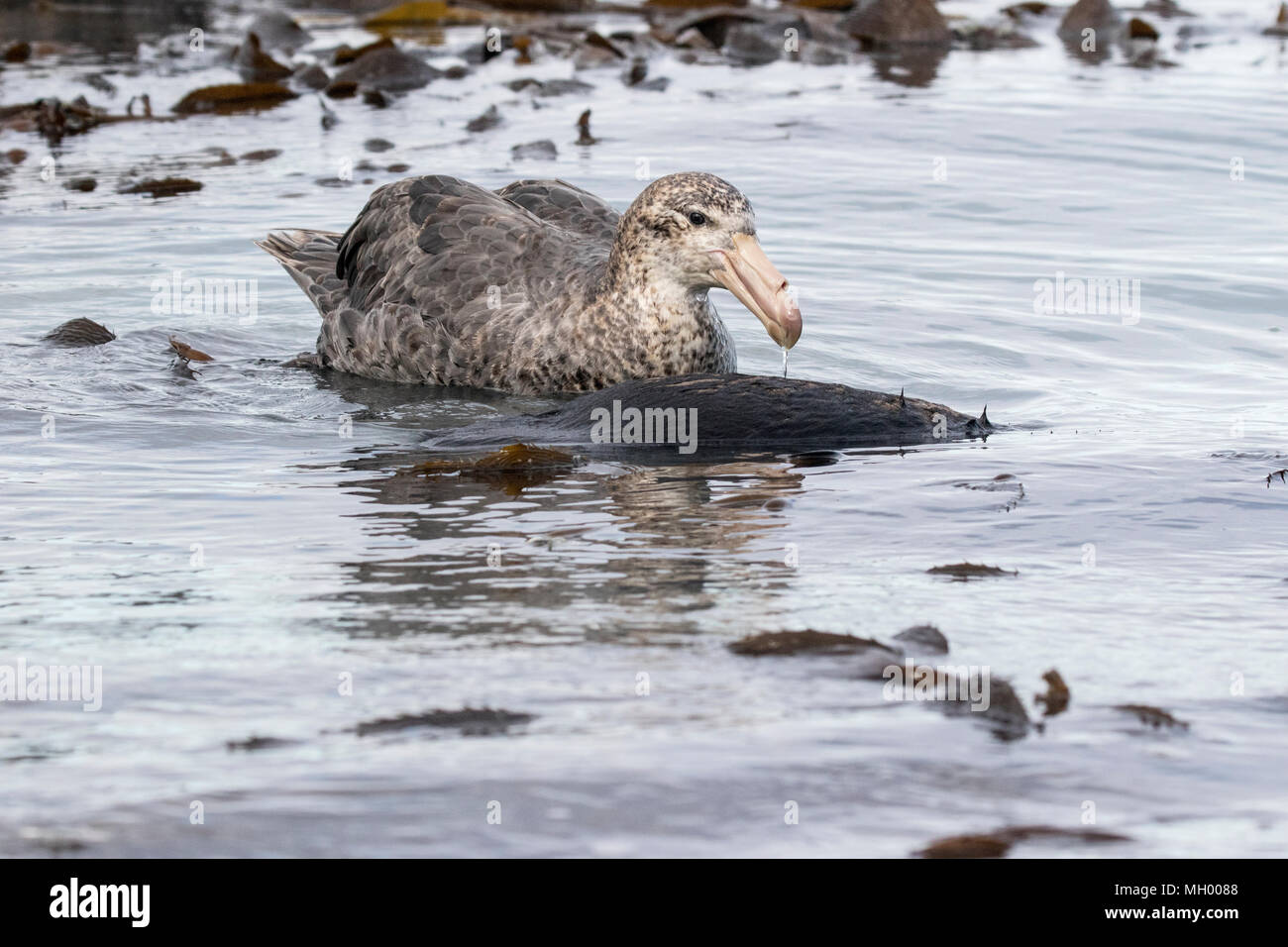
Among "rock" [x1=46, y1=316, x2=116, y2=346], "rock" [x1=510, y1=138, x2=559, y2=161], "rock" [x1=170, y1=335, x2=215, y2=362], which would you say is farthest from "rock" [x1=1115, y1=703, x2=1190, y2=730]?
"rock" [x1=510, y1=138, x2=559, y2=161]

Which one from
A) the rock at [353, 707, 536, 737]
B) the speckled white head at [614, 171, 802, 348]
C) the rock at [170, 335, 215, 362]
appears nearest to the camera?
the rock at [353, 707, 536, 737]

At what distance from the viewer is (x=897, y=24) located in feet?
60.3

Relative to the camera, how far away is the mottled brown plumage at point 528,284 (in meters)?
7.32

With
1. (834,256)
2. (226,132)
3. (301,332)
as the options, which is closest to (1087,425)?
(834,256)

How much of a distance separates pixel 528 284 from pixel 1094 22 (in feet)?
41.6

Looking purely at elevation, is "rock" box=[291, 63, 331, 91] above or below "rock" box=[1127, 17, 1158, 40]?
below

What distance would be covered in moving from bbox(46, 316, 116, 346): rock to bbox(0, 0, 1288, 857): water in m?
0.14

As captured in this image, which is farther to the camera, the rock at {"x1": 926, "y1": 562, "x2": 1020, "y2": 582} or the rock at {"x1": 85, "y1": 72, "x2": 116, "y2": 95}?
the rock at {"x1": 85, "y1": 72, "x2": 116, "y2": 95}

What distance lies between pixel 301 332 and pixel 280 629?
526 centimetres

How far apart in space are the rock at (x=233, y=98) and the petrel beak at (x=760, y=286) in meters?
9.03

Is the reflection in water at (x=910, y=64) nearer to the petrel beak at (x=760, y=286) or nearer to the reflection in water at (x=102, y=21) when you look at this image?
the reflection in water at (x=102, y=21)

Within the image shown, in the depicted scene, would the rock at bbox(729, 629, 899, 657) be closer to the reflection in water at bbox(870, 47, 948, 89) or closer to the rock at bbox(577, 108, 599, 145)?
the rock at bbox(577, 108, 599, 145)

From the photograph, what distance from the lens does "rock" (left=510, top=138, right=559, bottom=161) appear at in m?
13.0
